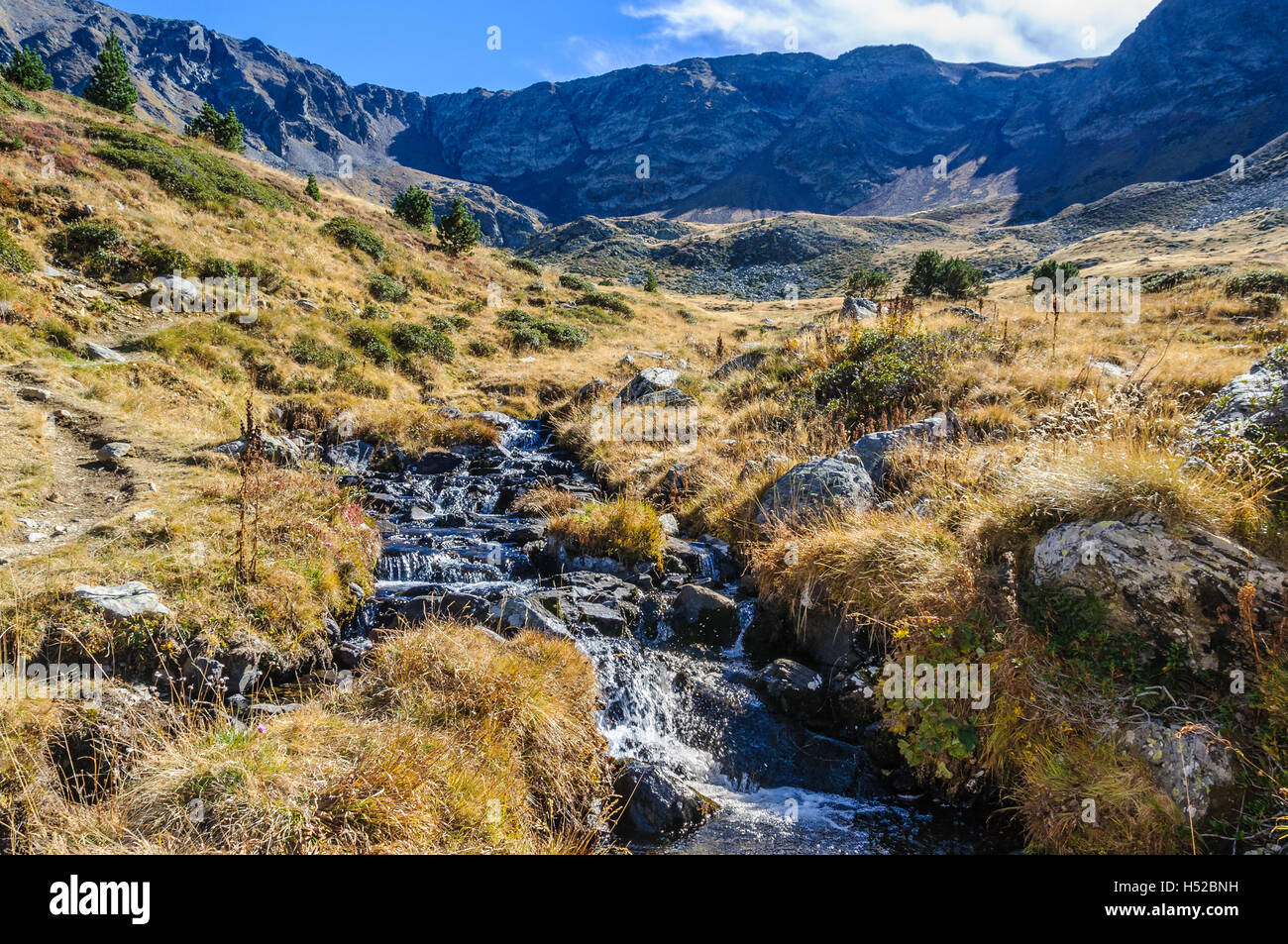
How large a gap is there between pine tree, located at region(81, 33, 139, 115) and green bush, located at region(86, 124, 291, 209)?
1107 centimetres

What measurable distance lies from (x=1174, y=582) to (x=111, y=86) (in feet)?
169

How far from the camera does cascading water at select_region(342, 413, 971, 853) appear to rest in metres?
4.85

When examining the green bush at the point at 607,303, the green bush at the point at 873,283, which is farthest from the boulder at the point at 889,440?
the green bush at the point at 873,283

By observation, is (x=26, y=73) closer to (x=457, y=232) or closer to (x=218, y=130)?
(x=218, y=130)

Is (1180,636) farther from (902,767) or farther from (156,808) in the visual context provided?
(156,808)

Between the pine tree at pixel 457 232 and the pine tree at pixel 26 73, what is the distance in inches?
755

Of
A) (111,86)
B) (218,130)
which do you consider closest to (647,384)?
(218,130)

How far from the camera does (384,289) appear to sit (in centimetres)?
2588

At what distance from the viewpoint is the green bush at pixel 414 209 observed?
1574 inches

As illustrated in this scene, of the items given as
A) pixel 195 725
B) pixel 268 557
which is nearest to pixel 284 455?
pixel 268 557

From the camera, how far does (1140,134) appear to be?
180 meters

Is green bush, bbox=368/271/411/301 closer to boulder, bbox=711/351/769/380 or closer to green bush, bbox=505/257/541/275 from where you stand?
boulder, bbox=711/351/769/380

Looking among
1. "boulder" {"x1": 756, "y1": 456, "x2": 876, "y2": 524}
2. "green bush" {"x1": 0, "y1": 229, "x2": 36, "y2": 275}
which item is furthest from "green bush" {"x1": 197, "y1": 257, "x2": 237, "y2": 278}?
"boulder" {"x1": 756, "y1": 456, "x2": 876, "y2": 524}

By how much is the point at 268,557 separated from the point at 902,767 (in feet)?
23.2
